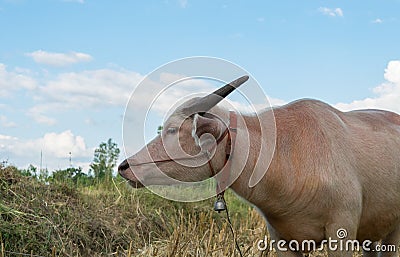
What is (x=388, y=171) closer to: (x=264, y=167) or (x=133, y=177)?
(x=264, y=167)

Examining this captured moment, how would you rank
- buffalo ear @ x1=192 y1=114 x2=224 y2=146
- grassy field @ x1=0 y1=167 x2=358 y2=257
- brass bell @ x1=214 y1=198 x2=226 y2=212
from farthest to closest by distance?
grassy field @ x1=0 y1=167 x2=358 y2=257 < brass bell @ x1=214 y1=198 x2=226 y2=212 < buffalo ear @ x1=192 y1=114 x2=224 y2=146

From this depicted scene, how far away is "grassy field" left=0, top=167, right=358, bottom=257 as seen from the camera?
6168 mm

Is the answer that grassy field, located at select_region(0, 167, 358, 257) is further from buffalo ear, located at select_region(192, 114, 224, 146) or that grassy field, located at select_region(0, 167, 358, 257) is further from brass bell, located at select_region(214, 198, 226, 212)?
buffalo ear, located at select_region(192, 114, 224, 146)

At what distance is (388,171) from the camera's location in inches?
199

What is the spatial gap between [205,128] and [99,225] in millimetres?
3735

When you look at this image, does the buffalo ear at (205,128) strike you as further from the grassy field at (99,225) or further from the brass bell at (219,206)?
the grassy field at (99,225)

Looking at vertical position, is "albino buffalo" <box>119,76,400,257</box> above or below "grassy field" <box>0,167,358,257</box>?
above

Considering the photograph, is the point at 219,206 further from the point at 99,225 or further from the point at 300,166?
the point at 99,225

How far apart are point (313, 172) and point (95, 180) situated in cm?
641

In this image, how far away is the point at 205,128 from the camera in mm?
4160

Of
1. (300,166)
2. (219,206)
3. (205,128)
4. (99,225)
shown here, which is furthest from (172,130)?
(99,225)

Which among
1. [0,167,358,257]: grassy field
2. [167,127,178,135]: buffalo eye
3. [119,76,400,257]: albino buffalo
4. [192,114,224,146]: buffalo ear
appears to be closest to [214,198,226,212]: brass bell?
[119,76,400,257]: albino buffalo

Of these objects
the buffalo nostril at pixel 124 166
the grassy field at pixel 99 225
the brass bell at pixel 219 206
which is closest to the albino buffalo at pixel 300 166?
the buffalo nostril at pixel 124 166

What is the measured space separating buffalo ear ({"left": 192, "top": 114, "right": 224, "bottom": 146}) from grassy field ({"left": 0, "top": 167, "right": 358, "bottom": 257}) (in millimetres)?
1447
